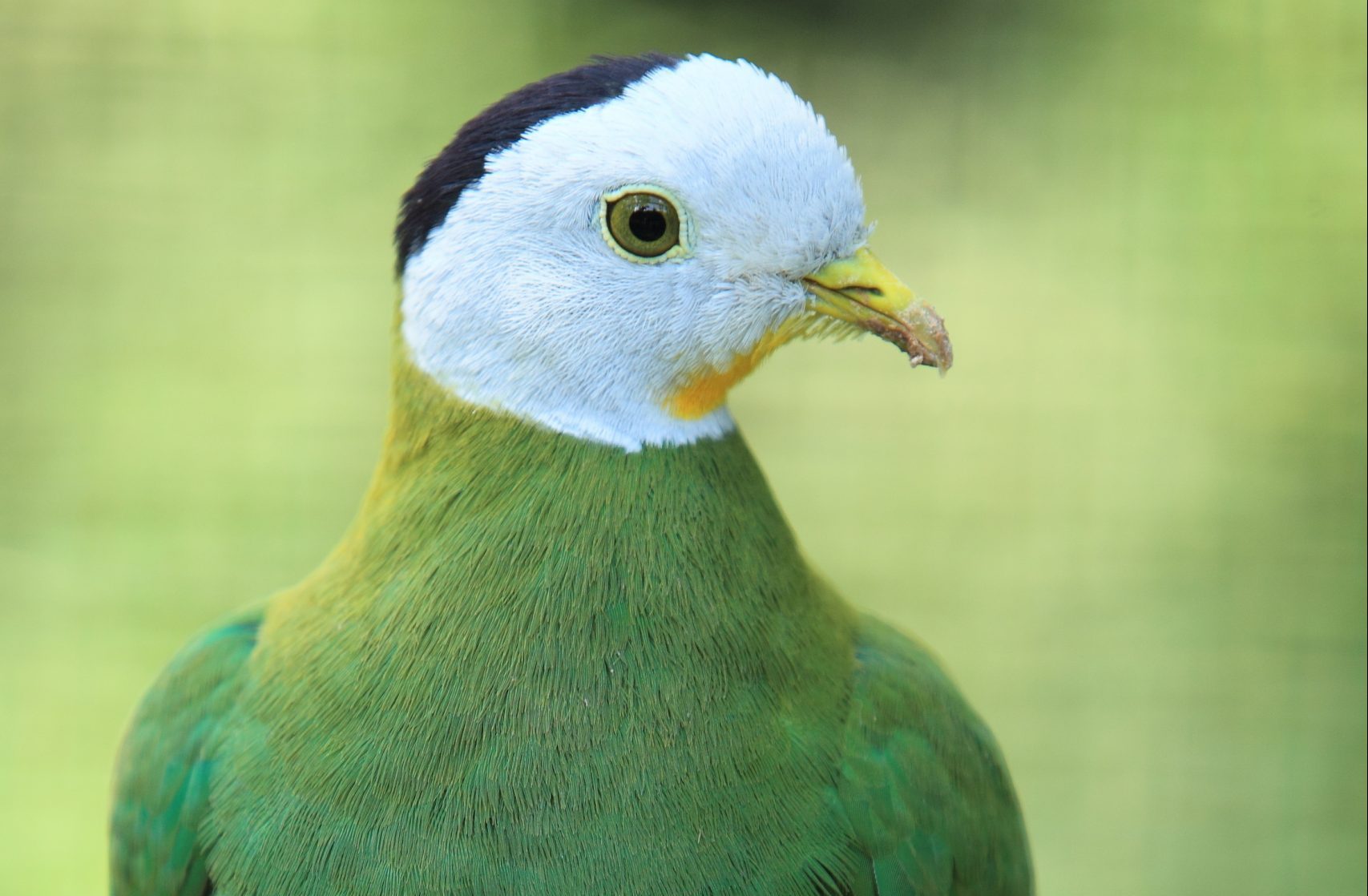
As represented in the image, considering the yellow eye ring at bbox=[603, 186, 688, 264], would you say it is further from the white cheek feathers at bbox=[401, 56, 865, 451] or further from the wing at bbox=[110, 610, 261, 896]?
the wing at bbox=[110, 610, 261, 896]

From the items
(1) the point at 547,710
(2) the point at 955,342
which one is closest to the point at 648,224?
(1) the point at 547,710

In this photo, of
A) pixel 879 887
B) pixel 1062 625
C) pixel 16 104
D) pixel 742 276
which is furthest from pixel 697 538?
pixel 16 104

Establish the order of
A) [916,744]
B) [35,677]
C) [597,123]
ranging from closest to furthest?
[597,123]
[916,744]
[35,677]

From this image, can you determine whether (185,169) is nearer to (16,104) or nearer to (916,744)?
(16,104)

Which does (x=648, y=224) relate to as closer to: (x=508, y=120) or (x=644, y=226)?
(x=644, y=226)

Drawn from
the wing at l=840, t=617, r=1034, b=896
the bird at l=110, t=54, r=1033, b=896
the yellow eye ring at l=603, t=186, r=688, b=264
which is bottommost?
the wing at l=840, t=617, r=1034, b=896

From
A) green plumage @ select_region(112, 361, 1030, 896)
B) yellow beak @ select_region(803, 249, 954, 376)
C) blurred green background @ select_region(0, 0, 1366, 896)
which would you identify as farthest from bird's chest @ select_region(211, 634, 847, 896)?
blurred green background @ select_region(0, 0, 1366, 896)

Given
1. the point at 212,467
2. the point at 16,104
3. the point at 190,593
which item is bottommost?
the point at 190,593

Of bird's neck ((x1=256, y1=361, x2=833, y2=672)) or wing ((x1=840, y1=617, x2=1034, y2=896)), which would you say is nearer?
bird's neck ((x1=256, y1=361, x2=833, y2=672))
